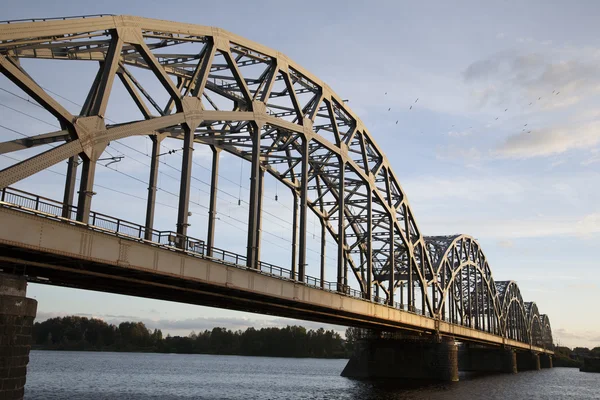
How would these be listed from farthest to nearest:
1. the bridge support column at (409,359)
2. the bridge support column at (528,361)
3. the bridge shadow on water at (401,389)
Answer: the bridge support column at (528,361)
the bridge support column at (409,359)
the bridge shadow on water at (401,389)

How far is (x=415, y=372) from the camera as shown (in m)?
84.3

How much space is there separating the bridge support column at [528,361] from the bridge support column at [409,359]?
10872 centimetres

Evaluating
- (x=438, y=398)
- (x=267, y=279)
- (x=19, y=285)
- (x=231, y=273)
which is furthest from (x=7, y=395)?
(x=438, y=398)

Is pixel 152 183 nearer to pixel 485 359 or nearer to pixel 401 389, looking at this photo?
pixel 401 389

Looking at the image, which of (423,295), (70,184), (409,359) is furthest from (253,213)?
(423,295)

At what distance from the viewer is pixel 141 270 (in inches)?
1284

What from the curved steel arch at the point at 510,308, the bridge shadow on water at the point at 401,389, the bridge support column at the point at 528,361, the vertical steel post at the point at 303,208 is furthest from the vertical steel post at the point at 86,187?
the bridge support column at the point at 528,361

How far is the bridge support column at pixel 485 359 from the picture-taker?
13938 cm

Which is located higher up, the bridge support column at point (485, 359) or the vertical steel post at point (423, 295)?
the vertical steel post at point (423, 295)

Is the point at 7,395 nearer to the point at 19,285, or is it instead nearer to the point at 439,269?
the point at 19,285

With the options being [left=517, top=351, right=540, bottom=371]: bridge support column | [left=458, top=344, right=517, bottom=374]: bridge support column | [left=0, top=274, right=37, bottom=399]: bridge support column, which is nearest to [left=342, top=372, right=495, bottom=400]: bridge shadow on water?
[left=0, top=274, right=37, bottom=399]: bridge support column

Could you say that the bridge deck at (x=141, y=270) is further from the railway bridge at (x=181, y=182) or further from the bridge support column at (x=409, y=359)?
the bridge support column at (x=409, y=359)

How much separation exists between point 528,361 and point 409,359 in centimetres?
11804

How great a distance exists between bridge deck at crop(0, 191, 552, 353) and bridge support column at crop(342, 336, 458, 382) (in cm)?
2983
